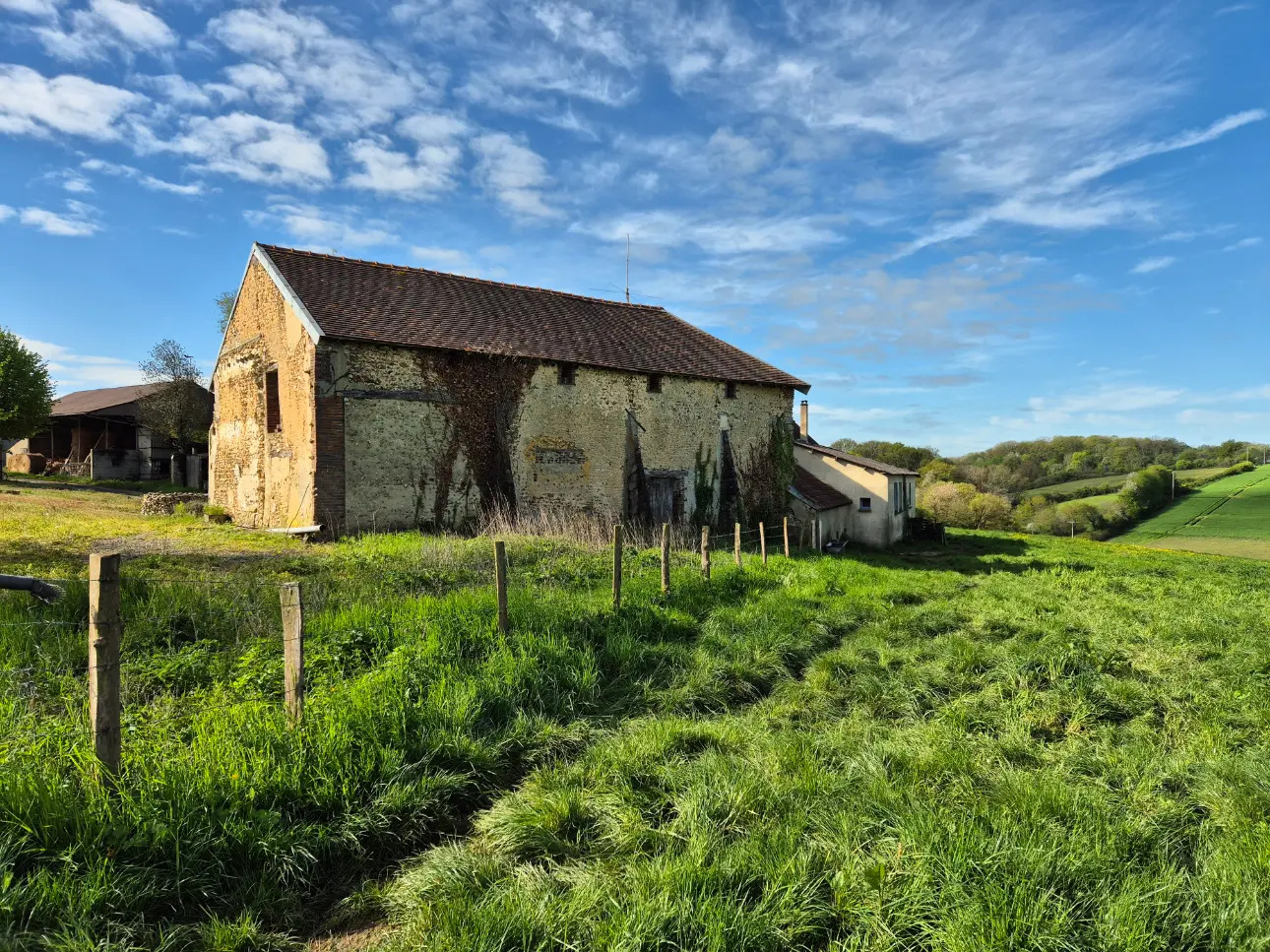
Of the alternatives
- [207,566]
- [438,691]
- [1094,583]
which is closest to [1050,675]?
[438,691]

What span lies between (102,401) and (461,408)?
35.9 metres

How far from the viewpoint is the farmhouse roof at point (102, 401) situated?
36188mm

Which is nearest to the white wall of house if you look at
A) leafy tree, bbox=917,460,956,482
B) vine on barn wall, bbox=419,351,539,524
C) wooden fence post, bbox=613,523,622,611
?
vine on barn wall, bbox=419,351,539,524

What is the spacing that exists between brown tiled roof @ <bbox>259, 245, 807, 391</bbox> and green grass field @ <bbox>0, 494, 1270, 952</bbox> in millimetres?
9458

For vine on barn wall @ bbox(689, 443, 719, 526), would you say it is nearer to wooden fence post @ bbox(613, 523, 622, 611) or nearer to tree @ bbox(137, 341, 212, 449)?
wooden fence post @ bbox(613, 523, 622, 611)

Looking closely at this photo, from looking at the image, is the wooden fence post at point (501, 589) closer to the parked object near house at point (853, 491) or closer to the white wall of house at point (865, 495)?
the parked object near house at point (853, 491)

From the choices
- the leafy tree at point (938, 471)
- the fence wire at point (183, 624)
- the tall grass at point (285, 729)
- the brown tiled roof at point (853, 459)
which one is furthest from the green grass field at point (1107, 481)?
the tall grass at point (285, 729)

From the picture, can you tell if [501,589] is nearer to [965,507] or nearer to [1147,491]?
[965,507]

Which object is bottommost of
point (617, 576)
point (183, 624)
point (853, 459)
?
point (183, 624)

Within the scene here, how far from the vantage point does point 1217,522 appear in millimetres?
42406

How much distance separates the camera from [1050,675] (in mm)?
6566

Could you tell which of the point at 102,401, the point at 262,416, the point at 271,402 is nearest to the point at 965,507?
the point at 271,402

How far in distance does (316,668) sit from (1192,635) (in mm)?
10307

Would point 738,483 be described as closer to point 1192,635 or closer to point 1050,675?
point 1192,635
